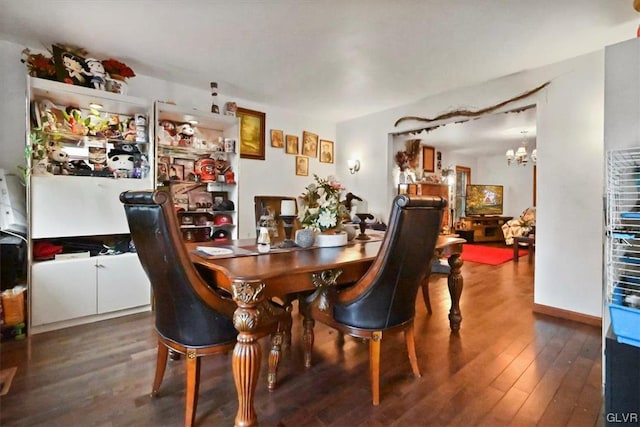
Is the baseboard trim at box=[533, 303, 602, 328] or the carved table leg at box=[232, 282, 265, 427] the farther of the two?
the baseboard trim at box=[533, 303, 602, 328]

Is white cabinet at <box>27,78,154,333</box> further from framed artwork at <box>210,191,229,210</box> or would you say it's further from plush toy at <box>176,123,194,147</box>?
framed artwork at <box>210,191,229,210</box>

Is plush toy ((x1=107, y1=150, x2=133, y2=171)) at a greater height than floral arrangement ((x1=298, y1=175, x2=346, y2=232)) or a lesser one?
greater

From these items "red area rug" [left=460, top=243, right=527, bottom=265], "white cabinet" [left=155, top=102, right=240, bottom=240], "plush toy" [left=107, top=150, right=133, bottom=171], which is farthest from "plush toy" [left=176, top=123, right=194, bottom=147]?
"red area rug" [left=460, top=243, right=527, bottom=265]

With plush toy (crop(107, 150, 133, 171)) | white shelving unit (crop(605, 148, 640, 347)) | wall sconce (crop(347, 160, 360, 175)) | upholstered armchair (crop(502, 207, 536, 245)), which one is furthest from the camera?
upholstered armchair (crop(502, 207, 536, 245))

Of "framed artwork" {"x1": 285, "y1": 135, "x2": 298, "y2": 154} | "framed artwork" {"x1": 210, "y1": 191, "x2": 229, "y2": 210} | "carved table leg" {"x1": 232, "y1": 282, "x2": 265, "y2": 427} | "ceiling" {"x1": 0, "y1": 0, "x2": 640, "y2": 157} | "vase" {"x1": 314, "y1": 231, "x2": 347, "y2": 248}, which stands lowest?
"carved table leg" {"x1": 232, "y1": 282, "x2": 265, "y2": 427}

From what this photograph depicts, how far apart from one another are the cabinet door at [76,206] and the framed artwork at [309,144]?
2521 millimetres

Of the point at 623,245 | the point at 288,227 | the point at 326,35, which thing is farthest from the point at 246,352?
the point at 326,35

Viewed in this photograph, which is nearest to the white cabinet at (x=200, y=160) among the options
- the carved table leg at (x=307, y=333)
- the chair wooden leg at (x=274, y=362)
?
the carved table leg at (x=307, y=333)

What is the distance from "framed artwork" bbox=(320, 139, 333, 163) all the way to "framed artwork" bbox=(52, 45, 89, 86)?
3.18 meters

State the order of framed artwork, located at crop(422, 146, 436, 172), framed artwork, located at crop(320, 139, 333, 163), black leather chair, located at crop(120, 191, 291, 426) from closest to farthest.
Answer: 1. black leather chair, located at crop(120, 191, 291, 426)
2. framed artwork, located at crop(320, 139, 333, 163)
3. framed artwork, located at crop(422, 146, 436, 172)

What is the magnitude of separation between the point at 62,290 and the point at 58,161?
111 centimetres

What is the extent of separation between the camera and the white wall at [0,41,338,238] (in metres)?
2.65

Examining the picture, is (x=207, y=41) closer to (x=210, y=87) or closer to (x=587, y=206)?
(x=210, y=87)

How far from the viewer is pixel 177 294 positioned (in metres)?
1.36
